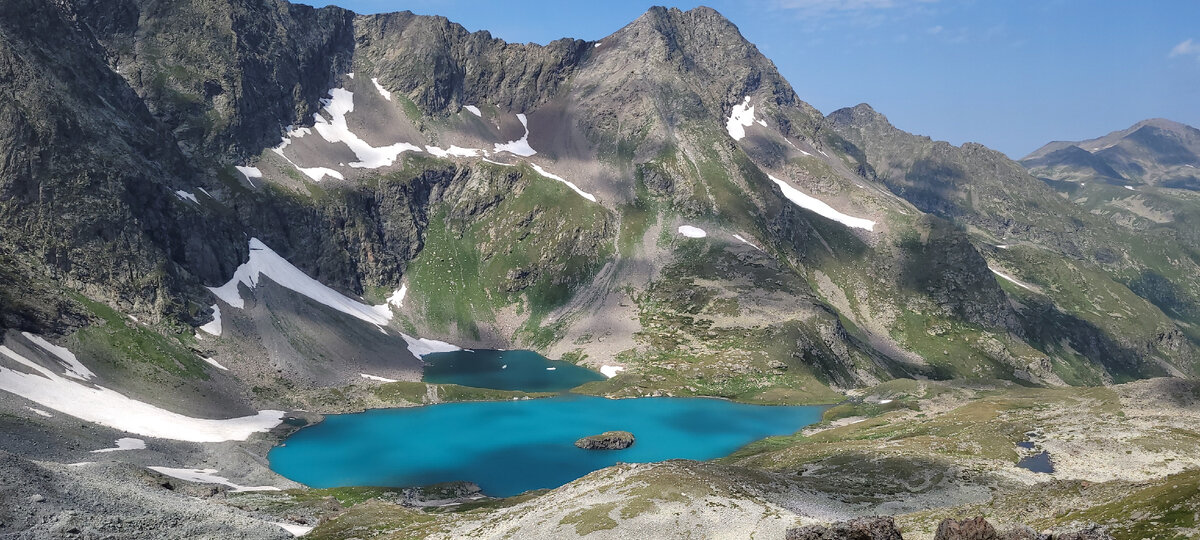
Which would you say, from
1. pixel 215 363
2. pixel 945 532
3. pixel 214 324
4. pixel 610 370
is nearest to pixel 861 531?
pixel 945 532

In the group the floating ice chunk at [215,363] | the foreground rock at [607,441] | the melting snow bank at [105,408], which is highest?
the floating ice chunk at [215,363]

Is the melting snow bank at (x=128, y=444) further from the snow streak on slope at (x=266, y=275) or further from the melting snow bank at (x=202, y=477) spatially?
the snow streak on slope at (x=266, y=275)

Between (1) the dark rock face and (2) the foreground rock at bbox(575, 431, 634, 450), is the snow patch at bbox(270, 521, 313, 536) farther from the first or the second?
(2) the foreground rock at bbox(575, 431, 634, 450)

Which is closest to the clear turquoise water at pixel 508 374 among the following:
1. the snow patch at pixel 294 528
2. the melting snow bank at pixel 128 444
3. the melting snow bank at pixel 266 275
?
the melting snow bank at pixel 266 275

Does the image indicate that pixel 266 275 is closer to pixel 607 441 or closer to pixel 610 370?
pixel 610 370

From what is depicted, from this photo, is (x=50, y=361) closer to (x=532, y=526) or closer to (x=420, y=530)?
(x=420, y=530)

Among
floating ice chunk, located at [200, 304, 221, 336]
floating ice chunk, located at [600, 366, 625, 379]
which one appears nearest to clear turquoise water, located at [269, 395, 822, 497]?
floating ice chunk, located at [600, 366, 625, 379]

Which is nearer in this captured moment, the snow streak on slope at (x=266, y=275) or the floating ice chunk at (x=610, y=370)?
the snow streak on slope at (x=266, y=275)

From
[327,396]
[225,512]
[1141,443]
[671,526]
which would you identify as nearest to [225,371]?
[327,396]
